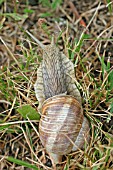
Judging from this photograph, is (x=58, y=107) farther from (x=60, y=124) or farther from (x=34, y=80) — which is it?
(x=34, y=80)

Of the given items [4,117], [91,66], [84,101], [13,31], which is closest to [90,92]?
[84,101]

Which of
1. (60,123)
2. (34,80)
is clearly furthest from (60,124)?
(34,80)

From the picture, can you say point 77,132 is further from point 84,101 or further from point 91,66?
point 91,66
